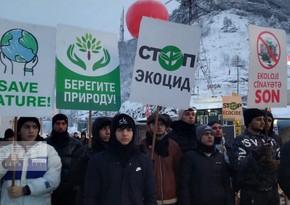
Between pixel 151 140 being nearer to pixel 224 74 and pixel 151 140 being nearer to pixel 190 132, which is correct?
pixel 190 132

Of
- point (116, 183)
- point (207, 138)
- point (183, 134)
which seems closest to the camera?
point (116, 183)

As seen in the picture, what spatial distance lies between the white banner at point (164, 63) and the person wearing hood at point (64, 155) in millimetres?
1029

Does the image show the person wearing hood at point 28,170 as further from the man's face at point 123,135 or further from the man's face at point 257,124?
the man's face at point 257,124

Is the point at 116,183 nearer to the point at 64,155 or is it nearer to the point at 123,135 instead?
the point at 123,135

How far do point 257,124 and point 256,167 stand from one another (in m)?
0.54

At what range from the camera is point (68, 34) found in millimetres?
3945

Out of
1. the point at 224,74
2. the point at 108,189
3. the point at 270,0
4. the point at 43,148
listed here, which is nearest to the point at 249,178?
the point at 108,189

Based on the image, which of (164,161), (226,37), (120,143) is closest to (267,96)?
(164,161)

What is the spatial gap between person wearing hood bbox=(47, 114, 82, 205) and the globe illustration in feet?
3.71

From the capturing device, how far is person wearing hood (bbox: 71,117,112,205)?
3664mm

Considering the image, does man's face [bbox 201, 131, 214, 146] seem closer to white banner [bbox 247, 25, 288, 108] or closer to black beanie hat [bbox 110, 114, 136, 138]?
white banner [bbox 247, 25, 288, 108]

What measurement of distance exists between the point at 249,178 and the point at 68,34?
2255 millimetres

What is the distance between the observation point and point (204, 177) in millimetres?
3859

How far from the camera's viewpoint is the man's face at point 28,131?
3.67 m
